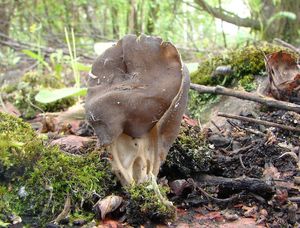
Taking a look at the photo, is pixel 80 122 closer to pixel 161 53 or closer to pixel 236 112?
pixel 236 112

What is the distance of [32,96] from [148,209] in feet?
10.5

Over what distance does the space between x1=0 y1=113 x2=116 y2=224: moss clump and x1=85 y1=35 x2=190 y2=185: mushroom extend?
0.46 feet

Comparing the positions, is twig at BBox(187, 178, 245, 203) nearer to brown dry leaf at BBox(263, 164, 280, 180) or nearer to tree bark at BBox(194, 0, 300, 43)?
brown dry leaf at BBox(263, 164, 280, 180)

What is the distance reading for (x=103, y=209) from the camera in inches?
76.9

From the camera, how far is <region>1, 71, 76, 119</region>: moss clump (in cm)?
466

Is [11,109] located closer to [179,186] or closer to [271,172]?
[179,186]

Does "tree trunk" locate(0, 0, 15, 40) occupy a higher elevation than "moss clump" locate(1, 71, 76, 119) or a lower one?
higher

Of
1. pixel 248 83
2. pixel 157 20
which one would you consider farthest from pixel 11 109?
pixel 157 20

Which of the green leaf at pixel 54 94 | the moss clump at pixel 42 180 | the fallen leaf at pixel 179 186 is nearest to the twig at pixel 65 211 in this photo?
the moss clump at pixel 42 180

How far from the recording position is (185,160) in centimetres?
246

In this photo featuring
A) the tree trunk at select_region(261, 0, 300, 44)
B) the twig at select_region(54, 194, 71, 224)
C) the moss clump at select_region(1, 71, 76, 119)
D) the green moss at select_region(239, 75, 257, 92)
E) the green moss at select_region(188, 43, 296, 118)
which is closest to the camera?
the twig at select_region(54, 194, 71, 224)

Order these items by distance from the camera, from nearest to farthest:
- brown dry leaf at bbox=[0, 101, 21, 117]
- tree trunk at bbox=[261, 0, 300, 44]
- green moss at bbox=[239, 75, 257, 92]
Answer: green moss at bbox=[239, 75, 257, 92], brown dry leaf at bbox=[0, 101, 21, 117], tree trunk at bbox=[261, 0, 300, 44]

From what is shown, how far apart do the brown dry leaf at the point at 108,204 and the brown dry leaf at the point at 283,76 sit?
174 cm

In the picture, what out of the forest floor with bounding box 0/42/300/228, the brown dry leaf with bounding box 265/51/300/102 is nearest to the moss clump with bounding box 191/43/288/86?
the brown dry leaf with bounding box 265/51/300/102
